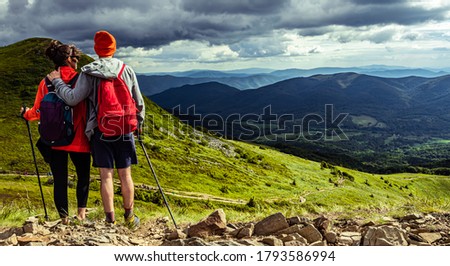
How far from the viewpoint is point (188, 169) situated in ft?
281

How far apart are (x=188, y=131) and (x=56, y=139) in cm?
12440

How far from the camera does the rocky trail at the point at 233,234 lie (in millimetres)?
6723

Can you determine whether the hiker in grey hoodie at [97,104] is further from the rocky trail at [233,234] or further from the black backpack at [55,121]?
the rocky trail at [233,234]

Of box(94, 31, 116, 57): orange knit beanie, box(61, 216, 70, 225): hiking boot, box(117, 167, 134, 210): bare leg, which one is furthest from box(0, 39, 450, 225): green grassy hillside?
box(94, 31, 116, 57): orange knit beanie

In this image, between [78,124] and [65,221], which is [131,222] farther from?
[78,124]

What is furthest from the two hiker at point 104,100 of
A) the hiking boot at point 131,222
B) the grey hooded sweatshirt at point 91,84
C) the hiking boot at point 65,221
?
the hiking boot at point 65,221

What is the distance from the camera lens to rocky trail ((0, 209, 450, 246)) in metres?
6.72

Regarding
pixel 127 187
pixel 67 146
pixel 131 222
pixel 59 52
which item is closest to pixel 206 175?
pixel 131 222

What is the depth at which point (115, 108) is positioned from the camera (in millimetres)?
7301

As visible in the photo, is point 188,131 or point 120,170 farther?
point 188,131

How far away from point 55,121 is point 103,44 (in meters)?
1.66

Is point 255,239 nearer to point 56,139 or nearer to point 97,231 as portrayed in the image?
point 97,231

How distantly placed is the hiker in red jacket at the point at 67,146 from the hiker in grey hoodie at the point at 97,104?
8.2 inches

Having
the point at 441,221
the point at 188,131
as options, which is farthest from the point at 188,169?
the point at 441,221
